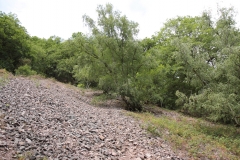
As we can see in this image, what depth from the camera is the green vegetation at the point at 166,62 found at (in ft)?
42.4

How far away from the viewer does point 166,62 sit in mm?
25469

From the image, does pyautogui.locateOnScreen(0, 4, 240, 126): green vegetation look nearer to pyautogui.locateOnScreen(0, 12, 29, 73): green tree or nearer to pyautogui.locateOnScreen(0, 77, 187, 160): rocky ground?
pyautogui.locateOnScreen(0, 12, 29, 73): green tree

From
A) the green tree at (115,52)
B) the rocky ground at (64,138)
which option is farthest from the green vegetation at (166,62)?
the rocky ground at (64,138)

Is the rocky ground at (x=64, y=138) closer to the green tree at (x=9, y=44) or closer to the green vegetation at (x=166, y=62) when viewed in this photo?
the green vegetation at (x=166, y=62)

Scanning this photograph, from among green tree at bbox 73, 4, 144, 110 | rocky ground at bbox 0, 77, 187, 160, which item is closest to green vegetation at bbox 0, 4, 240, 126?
green tree at bbox 73, 4, 144, 110

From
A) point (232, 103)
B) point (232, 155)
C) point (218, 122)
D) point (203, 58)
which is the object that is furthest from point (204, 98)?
point (218, 122)

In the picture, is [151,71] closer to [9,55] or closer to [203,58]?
[203,58]

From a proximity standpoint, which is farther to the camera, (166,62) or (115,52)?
(166,62)

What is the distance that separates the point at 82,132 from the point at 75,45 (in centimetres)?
1212

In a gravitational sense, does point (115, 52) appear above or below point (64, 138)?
above

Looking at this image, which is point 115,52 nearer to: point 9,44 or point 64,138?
point 64,138

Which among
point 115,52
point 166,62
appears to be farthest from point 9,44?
point 166,62

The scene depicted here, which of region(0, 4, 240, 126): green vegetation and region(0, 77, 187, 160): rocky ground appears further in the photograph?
region(0, 4, 240, 126): green vegetation

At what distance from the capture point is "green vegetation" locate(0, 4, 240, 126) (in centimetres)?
1291
